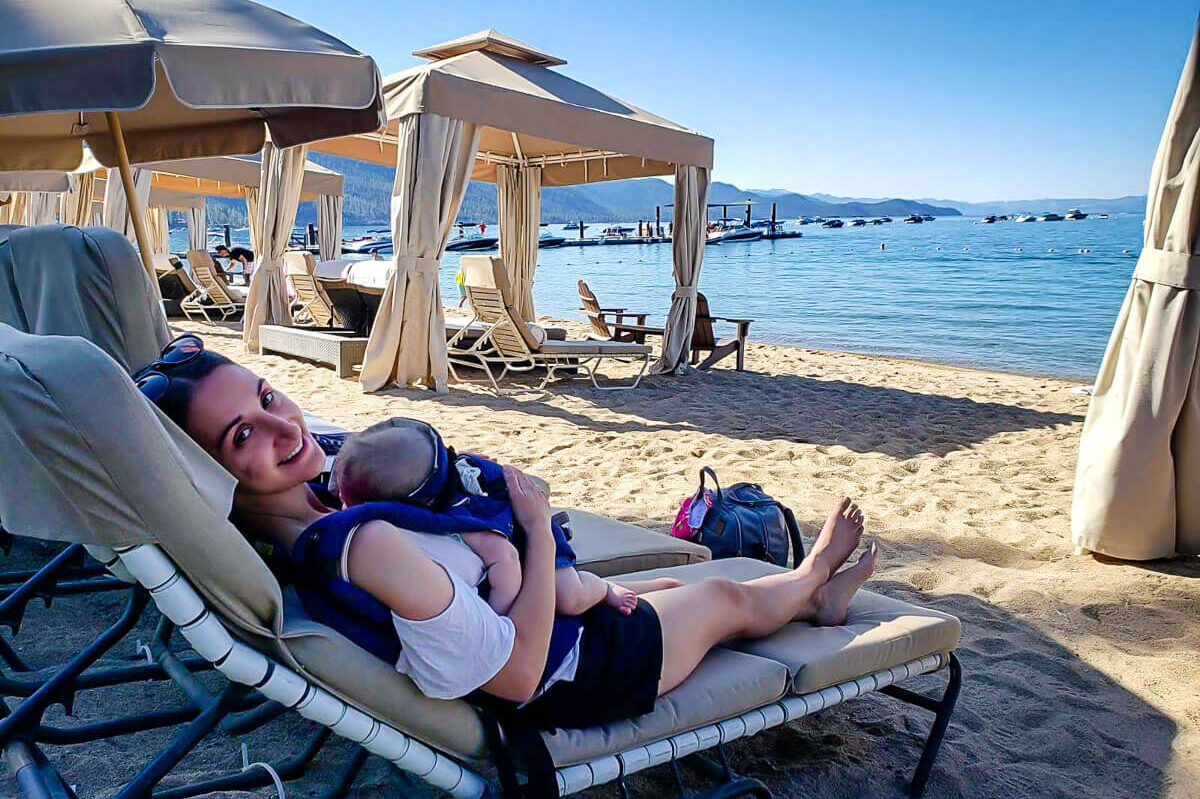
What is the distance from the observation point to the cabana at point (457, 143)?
6797 millimetres

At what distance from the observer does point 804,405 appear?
23.8ft

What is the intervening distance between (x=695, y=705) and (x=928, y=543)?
8.11ft

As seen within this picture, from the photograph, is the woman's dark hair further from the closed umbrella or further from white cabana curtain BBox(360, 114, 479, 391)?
white cabana curtain BBox(360, 114, 479, 391)

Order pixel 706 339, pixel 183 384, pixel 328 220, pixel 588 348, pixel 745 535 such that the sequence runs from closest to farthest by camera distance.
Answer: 1. pixel 183 384
2. pixel 745 535
3. pixel 588 348
4. pixel 706 339
5. pixel 328 220

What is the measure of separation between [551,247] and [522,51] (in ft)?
181

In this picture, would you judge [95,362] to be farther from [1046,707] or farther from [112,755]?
[1046,707]

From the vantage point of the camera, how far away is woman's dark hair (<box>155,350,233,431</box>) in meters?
1.47

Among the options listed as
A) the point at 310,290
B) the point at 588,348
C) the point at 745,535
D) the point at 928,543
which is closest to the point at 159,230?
the point at 310,290

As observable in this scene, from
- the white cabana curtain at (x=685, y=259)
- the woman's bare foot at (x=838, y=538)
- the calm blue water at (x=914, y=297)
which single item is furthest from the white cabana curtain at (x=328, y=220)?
the woman's bare foot at (x=838, y=538)

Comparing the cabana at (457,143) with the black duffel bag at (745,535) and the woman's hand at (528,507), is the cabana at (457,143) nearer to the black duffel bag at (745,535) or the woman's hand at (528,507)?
the black duffel bag at (745,535)

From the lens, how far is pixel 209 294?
1246cm

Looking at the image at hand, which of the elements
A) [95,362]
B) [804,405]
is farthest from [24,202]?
[95,362]

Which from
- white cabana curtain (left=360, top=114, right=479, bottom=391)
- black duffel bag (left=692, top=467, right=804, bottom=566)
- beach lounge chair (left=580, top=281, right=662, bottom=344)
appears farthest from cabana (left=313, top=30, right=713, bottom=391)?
black duffel bag (left=692, top=467, right=804, bottom=566)

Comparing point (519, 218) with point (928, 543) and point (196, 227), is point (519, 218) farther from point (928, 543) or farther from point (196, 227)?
point (196, 227)
